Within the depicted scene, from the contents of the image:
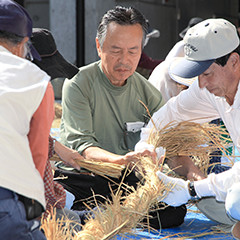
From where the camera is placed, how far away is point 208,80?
235cm

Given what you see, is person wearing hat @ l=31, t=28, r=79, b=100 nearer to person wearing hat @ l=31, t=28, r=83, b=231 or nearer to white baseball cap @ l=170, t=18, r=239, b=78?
person wearing hat @ l=31, t=28, r=83, b=231

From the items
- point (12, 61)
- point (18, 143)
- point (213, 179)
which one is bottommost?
point (213, 179)

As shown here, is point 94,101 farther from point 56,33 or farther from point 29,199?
point 56,33

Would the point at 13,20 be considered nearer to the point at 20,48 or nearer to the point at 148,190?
the point at 20,48

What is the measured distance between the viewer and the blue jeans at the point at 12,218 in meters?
1.47

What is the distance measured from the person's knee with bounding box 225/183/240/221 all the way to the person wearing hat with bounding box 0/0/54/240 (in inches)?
33.6

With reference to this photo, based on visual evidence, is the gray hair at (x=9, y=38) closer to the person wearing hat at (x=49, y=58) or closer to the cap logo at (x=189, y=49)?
the person wearing hat at (x=49, y=58)

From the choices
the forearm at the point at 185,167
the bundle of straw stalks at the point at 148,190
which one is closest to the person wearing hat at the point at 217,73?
the bundle of straw stalks at the point at 148,190

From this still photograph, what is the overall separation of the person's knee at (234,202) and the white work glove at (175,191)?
259 mm

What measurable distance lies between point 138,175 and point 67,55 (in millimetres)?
5817

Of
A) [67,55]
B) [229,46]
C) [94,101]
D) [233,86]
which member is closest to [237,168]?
[233,86]

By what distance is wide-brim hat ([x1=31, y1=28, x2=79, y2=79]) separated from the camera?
2402 millimetres

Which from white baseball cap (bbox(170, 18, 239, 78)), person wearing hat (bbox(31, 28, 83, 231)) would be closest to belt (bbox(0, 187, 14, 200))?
person wearing hat (bbox(31, 28, 83, 231))

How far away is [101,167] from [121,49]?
25.8 inches
